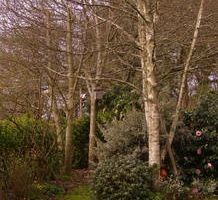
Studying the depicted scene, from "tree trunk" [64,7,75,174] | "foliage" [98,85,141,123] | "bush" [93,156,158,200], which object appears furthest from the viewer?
"foliage" [98,85,141,123]

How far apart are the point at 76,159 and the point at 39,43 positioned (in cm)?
444

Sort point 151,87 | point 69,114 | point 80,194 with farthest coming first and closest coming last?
1. point 69,114
2. point 80,194
3. point 151,87

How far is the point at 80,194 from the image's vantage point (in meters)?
9.63

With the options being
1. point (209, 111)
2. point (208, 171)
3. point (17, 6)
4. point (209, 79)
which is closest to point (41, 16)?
A: point (17, 6)

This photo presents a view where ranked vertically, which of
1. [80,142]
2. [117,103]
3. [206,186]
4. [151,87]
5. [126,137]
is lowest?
[206,186]

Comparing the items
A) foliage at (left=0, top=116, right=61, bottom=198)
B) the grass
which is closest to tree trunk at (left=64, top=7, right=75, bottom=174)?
foliage at (left=0, top=116, right=61, bottom=198)

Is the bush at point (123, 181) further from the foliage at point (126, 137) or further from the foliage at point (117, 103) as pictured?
the foliage at point (117, 103)

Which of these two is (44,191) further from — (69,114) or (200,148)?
(200,148)

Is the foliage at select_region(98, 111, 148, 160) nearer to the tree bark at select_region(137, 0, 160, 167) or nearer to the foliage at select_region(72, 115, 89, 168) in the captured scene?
the tree bark at select_region(137, 0, 160, 167)

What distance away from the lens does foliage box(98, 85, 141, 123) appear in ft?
48.6

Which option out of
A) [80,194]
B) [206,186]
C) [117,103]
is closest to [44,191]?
[80,194]

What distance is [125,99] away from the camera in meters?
15.4

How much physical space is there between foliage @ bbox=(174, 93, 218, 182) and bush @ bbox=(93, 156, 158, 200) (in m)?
2.07

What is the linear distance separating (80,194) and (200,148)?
2.81 metres
